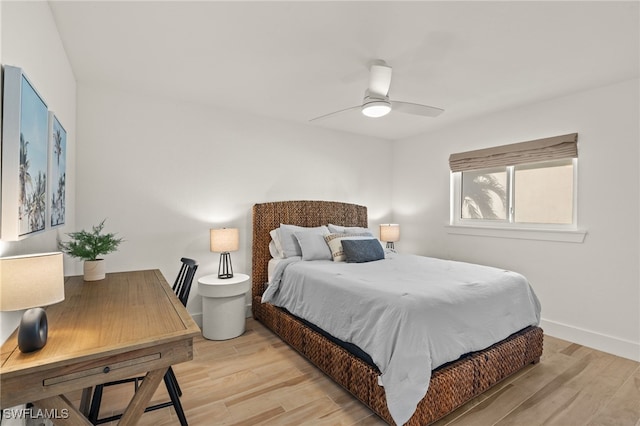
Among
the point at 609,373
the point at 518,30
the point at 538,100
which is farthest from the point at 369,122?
the point at 609,373

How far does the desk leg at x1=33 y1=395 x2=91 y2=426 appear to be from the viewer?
1.12 metres

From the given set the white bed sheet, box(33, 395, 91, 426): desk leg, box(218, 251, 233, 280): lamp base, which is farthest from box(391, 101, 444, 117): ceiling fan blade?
box(33, 395, 91, 426): desk leg

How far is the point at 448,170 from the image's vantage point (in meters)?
4.45

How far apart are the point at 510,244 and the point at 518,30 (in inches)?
97.0

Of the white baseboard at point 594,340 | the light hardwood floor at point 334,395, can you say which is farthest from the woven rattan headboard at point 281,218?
the white baseboard at point 594,340

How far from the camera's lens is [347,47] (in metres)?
2.28

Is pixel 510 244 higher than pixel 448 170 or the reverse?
the reverse

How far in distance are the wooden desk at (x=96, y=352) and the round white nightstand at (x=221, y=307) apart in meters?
1.46

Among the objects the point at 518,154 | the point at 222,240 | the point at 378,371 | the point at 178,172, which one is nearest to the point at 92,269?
the point at 222,240

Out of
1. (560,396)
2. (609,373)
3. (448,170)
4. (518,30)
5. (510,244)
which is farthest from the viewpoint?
(448,170)

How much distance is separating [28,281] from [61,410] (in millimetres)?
491

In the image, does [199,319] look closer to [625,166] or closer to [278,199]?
[278,199]

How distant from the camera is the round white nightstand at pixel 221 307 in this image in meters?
3.17

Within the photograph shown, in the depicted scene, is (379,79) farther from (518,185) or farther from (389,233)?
(389,233)
